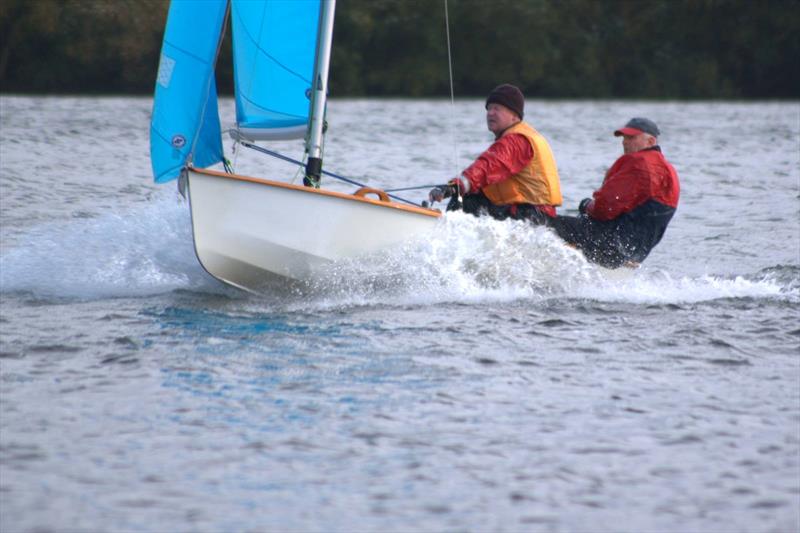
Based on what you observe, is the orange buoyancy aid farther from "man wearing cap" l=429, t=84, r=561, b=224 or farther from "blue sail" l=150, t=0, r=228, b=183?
"blue sail" l=150, t=0, r=228, b=183

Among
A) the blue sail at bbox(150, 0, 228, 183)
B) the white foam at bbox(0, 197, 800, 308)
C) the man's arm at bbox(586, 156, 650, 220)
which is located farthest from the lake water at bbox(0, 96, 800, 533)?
the blue sail at bbox(150, 0, 228, 183)

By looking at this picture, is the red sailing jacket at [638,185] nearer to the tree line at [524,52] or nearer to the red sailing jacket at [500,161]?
the red sailing jacket at [500,161]

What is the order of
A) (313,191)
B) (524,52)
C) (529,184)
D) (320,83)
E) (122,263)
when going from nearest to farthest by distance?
1. (313,191)
2. (320,83)
3. (529,184)
4. (122,263)
5. (524,52)

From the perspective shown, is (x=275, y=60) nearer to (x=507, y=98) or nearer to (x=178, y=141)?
(x=178, y=141)

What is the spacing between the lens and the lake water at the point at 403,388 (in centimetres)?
512

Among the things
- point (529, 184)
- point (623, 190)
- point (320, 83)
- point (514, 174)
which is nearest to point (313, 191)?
point (320, 83)

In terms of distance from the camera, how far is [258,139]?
30.9 feet

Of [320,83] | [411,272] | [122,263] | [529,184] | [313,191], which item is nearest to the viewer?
[313,191]

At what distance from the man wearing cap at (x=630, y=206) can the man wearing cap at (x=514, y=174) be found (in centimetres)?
22

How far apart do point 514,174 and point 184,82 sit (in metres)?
2.28

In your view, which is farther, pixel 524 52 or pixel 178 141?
pixel 524 52

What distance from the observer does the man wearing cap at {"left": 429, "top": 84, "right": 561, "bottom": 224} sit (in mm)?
9039

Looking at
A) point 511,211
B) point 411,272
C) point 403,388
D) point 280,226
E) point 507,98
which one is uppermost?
point 507,98

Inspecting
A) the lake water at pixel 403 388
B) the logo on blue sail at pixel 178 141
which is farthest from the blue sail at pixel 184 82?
the lake water at pixel 403 388
